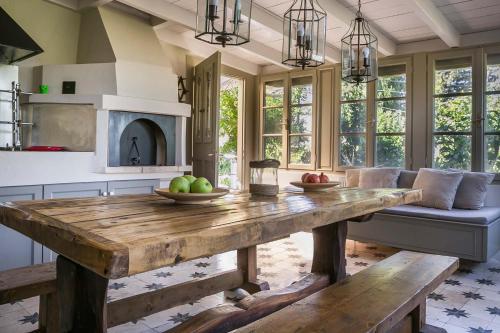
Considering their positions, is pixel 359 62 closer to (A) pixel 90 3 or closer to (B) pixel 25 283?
(B) pixel 25 283

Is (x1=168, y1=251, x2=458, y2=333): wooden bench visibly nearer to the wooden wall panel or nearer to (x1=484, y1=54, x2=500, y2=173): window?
(x1=484, y1=54, x2=500, y2=173): window

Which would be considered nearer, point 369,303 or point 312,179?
point 369,303

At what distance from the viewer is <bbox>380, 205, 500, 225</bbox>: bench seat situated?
139 inches

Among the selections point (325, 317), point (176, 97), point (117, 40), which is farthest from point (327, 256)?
point (117, 40)

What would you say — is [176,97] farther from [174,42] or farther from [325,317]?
[325,317]

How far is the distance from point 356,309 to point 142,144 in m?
3.58

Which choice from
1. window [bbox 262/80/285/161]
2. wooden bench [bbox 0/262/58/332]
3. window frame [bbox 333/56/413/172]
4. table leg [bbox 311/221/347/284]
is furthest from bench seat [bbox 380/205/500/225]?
wooden bench [bbox 0/262/58/332]

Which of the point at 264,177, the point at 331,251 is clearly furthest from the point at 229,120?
the point at 264,177

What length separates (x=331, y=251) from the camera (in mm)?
2574

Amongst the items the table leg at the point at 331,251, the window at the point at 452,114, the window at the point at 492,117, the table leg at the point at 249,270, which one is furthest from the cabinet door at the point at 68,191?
the window at the point at 492,117

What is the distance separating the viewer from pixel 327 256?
259cm

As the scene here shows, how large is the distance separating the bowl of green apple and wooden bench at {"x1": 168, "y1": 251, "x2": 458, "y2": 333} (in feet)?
1.69

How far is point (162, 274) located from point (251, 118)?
12.5ft

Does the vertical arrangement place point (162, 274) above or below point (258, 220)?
below
